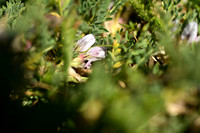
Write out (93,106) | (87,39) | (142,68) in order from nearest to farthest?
1. (93,106)
2. (142,68)
3. (87,39)

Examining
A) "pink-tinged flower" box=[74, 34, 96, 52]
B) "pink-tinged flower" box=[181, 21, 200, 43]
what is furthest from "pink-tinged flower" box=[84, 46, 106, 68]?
"pink-tinged flower" box=[181, 21, 200, 43]

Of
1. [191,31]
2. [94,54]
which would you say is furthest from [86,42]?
[191,31]

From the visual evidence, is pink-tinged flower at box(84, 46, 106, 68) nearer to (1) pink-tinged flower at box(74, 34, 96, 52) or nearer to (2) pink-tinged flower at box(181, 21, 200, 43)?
(1) pink-tinged flower at box(74, 34, 96, 52)

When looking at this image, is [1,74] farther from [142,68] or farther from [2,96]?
[142,68]

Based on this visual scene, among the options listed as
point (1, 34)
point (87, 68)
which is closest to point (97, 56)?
point (87, 68)

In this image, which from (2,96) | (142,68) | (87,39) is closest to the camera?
(2,96)

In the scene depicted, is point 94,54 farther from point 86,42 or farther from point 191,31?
point 191,31

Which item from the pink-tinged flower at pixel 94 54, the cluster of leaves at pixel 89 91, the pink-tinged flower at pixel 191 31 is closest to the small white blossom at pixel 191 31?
the pink-tinged flower at pixel 191 31

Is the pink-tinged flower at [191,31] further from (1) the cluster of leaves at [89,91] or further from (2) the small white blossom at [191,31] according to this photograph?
(1) the cluster of leaves at [89,91]

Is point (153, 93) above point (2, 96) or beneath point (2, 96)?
beneath
